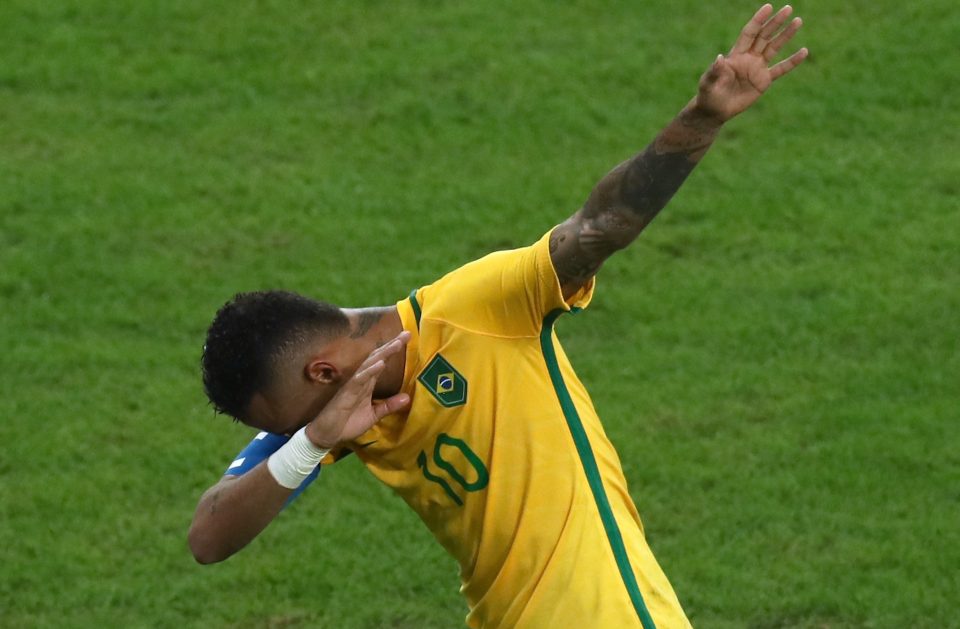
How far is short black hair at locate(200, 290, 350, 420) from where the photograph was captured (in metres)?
4.39

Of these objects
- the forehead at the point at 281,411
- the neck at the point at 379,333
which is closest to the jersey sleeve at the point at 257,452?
the forehead at the point at 281,411

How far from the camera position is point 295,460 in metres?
4.41

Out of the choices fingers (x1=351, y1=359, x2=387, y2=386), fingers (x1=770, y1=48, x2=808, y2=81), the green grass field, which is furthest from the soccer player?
the green grass field

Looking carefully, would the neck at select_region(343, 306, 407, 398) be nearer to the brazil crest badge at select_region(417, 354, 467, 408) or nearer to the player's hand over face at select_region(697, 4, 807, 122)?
the brazil crest badge at select_region(417, 354, 467, 408)

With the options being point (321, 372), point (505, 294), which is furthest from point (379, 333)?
point (505, 294)

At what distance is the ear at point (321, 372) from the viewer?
4.41 m

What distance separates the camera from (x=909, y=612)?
689 centimetres

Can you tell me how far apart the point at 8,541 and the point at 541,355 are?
4220mm

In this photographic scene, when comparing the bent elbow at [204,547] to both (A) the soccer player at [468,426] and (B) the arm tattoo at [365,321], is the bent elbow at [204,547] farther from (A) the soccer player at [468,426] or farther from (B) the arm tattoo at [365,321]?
(B) the arm tattoo at [365,321]

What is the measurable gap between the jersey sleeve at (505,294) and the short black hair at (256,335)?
313 millimetres

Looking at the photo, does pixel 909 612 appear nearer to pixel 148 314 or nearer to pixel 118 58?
pixel 148 314

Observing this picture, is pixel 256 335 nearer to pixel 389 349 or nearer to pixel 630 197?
pixel 389 349

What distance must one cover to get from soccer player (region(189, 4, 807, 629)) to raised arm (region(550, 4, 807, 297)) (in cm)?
21

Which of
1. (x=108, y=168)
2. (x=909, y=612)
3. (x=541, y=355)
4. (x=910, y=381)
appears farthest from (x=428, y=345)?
(x=108, y=168)
